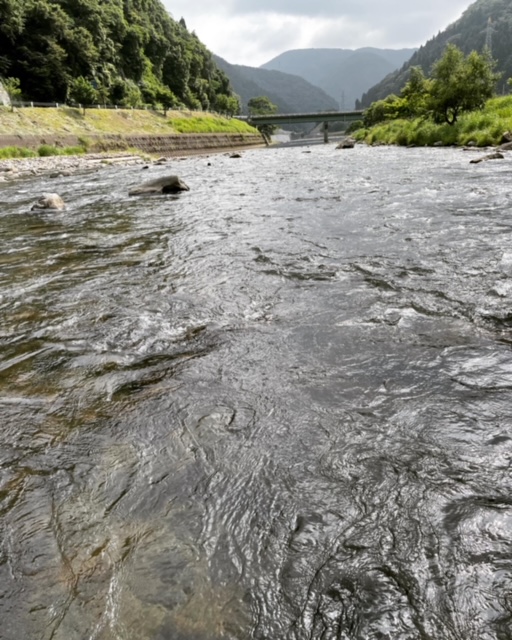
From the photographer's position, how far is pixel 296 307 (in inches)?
185

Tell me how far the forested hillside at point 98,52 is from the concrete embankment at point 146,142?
11.0 metres

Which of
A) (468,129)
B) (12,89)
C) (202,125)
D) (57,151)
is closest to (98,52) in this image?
(202,125)

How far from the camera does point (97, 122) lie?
147 ft

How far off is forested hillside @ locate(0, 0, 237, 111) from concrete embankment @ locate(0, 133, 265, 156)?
1097cm

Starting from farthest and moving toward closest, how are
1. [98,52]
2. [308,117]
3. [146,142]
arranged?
[308,117]
[98,52]
[146,142]

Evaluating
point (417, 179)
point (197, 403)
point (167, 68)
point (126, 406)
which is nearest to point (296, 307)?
point (197, 403)

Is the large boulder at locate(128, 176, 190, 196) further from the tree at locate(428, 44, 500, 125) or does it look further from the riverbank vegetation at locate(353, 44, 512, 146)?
the tree at locate(428, 44, 500, 125)

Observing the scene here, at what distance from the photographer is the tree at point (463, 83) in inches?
1223

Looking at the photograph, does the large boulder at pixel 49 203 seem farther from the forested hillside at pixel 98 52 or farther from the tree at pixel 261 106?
the tree at pixel 261 106

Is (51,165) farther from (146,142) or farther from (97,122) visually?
(146,142)

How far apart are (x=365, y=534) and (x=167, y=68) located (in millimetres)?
108294

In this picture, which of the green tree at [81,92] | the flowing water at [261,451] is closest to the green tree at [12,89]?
the green tree at [81,92]

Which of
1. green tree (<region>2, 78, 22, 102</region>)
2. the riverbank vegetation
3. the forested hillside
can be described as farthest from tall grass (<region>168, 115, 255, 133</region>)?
the riverbank vegetation

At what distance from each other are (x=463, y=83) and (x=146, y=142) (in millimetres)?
32697
